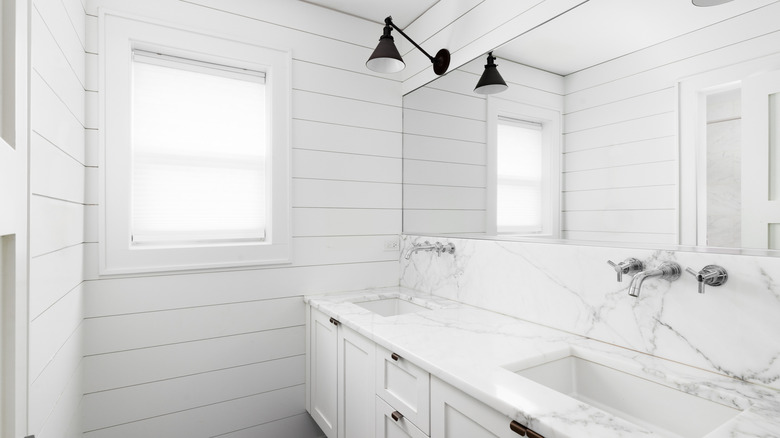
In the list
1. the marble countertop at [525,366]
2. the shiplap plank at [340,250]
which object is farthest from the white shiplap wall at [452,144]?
the marble countertop at [525,366]

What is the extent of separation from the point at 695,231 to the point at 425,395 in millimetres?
943

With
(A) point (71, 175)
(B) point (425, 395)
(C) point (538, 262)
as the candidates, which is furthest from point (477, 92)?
(A) point (71, 175)

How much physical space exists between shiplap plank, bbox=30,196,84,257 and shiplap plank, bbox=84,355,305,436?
0.75 metres

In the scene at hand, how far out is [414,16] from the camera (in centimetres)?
230

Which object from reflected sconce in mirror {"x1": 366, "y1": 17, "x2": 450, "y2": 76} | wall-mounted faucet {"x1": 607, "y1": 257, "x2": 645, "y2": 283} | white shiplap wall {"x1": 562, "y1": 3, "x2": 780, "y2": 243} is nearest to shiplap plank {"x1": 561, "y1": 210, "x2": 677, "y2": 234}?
white shiplap wall {"x1": 562, "y1": 3, "x2": 780, "y2": 243}

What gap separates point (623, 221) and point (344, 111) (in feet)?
5.16

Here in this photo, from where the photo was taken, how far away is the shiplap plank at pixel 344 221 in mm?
2162

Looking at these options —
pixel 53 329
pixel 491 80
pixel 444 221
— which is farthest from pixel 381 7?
pixel 53 329

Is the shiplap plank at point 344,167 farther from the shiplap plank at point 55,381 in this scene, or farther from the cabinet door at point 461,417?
the cabinet door at point 461,417

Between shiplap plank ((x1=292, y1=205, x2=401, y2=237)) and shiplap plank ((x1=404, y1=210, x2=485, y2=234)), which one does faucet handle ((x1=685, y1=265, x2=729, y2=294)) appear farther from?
shiplap plank ((x1=292, y1=205, x2=401, y2=237))

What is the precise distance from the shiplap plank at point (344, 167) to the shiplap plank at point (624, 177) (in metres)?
1.17

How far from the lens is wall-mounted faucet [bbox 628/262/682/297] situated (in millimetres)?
1110

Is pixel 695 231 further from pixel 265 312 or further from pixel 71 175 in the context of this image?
pixel 71 175

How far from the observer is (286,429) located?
2104mm
